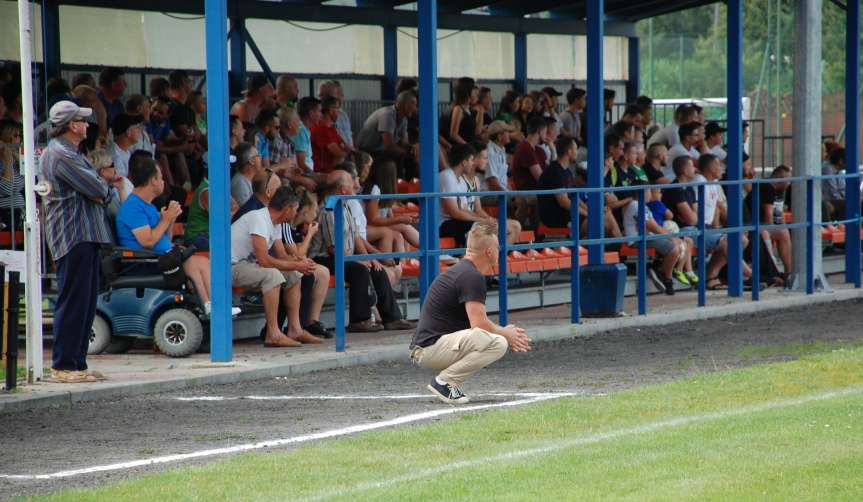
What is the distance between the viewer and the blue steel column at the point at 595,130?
52.5ft

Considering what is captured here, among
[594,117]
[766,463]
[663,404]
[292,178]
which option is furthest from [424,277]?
[766,463]

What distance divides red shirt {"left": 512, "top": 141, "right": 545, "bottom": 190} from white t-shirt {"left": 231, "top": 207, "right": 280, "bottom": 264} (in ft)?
16.8

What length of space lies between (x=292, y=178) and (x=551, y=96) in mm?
6966

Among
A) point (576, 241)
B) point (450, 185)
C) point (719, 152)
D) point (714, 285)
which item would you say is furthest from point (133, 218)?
point (719, 152)

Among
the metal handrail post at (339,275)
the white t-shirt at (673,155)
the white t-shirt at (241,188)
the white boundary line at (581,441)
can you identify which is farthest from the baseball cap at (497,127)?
the white boundary line at (581,441)

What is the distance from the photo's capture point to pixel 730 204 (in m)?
18.0

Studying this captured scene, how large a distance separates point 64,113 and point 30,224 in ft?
2.54

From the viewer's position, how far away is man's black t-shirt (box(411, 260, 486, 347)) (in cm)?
1017

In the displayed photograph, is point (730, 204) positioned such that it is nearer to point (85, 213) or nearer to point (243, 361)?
point (243, 361)

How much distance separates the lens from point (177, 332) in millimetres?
12969

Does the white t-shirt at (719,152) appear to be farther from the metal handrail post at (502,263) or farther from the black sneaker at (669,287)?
the metal handrail post at (502,263)

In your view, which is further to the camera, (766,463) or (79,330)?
(79,330)

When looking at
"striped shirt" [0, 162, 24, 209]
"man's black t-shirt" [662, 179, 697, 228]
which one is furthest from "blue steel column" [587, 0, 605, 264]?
"striped shirt" [0, 162, 24, 209]

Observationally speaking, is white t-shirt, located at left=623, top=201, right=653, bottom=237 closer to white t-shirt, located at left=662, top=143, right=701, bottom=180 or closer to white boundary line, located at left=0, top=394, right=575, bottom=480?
white t-shirt, located at left=662, top=143, right=701, bottom=180
